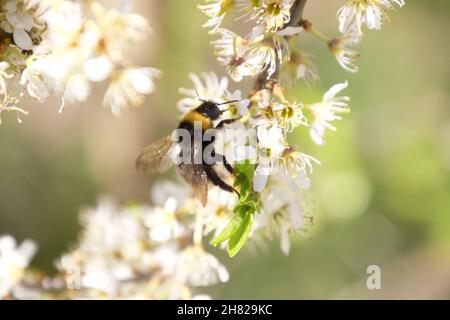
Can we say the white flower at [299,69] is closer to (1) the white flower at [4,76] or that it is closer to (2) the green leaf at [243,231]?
(2) the green leaf at [243,231]

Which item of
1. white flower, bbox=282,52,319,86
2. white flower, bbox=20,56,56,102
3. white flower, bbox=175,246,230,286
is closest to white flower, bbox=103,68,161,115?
white flower, bbox=20,56,56,102

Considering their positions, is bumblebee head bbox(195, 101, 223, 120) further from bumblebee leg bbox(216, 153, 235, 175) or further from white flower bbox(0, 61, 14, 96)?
white flower bbox(0, 61, 14, 96)

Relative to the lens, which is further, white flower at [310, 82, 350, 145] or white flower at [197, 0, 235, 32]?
white flower at [310, 82, 350, 145]

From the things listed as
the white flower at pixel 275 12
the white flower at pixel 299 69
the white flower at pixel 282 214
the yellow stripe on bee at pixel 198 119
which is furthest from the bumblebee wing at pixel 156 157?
the white flower at pixel 275 12

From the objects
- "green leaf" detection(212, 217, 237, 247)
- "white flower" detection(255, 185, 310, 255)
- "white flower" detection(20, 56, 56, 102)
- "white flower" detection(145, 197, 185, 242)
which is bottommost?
"green leaf" detection(212, 217, 237, 247)

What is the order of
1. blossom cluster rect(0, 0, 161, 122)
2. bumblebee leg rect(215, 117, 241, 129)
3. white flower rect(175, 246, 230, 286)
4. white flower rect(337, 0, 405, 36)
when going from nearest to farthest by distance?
blossom cluster rect(0, 0, 161, 122), white flower rect(337, 0, 405, 36), bumblebee leg rect(215, 117, 241, 129), white flower rect(175, 246, 230, 286)

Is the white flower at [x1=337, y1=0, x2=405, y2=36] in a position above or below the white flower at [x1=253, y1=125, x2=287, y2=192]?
above
